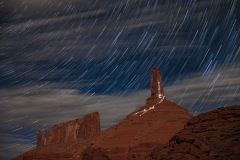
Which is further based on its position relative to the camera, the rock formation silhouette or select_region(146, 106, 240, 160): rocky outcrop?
the rock formation silhouette

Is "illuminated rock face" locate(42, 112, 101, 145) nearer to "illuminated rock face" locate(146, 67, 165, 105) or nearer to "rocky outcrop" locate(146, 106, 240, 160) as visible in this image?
"illuminated rock face" locate(146, 67, 165, 105)

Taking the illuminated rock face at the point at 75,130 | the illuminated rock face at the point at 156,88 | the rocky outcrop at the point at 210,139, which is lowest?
the rocky outcrop at the point at 210,139

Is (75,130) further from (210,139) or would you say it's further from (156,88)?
(210,139)

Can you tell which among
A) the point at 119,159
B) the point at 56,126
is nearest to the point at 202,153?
the point at 119,159

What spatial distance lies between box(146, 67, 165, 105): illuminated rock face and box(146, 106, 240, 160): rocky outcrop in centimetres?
7109

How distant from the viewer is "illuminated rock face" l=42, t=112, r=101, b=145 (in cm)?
12988

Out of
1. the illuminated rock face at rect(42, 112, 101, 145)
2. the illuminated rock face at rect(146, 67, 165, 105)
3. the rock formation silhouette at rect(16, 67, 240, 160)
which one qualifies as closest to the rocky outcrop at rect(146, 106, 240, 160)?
the rock formation silhouette at rect(16, 67, 240, 160)

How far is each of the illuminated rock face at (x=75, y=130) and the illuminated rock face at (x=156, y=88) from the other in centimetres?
2706

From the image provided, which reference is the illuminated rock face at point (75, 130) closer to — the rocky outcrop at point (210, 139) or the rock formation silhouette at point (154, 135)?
the rock formation silhouette at point (154, 135)

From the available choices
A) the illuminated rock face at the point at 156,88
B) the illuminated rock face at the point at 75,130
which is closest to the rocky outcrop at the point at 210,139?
the illuminated rock face at the point at 156,88

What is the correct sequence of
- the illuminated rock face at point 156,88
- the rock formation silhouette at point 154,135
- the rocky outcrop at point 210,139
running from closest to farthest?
the rocky outcrop at point 210,139 < the rock formation silhouette at point 154,135 < the illuminated rock face at point 156,88

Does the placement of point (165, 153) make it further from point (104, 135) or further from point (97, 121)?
point (97, 121)

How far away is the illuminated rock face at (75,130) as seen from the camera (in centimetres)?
12988

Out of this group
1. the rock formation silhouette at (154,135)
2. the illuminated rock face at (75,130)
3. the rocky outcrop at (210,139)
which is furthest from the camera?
the illuminated rock face at (75,130)
